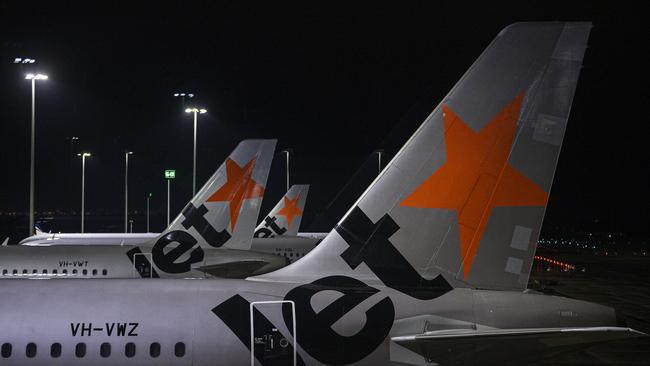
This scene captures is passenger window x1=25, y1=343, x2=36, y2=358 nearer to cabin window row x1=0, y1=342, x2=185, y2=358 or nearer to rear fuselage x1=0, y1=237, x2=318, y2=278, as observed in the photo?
cabin window row x1=0, y1=342, x2=185, y2=358

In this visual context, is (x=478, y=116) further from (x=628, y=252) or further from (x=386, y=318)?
(x=628, y=252)

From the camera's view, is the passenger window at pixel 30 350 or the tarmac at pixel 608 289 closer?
the passenger window at pixel 30 350

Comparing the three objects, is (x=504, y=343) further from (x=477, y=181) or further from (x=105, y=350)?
(x=105, y=350)

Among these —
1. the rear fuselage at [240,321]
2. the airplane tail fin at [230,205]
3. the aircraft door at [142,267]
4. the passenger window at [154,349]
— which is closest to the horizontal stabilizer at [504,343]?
the rear fuselage at [240,321]

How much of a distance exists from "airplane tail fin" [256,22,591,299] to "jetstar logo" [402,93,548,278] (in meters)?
0.01

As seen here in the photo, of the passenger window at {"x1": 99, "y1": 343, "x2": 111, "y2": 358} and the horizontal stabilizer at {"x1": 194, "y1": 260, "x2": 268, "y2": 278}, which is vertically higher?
the passenger window at {"x1": 99, "y1": 343, "x2": 111, "y2": 358}

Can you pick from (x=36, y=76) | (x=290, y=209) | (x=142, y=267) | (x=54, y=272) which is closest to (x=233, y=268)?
(x=142, y=267)

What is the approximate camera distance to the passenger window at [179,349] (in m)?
9.87

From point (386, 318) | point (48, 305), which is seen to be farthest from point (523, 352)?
point (48, 305)

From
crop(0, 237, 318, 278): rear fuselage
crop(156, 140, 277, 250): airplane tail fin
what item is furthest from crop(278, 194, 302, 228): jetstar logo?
crop(0, 237, 318, 278): rear fuselage

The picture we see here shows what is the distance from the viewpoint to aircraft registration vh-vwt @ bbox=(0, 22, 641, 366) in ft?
32.3

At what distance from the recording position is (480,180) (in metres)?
10.7

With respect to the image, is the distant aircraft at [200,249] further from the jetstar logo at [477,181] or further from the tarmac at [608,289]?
the jetstar logo at [477,181]

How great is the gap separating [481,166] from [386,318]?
269cm
